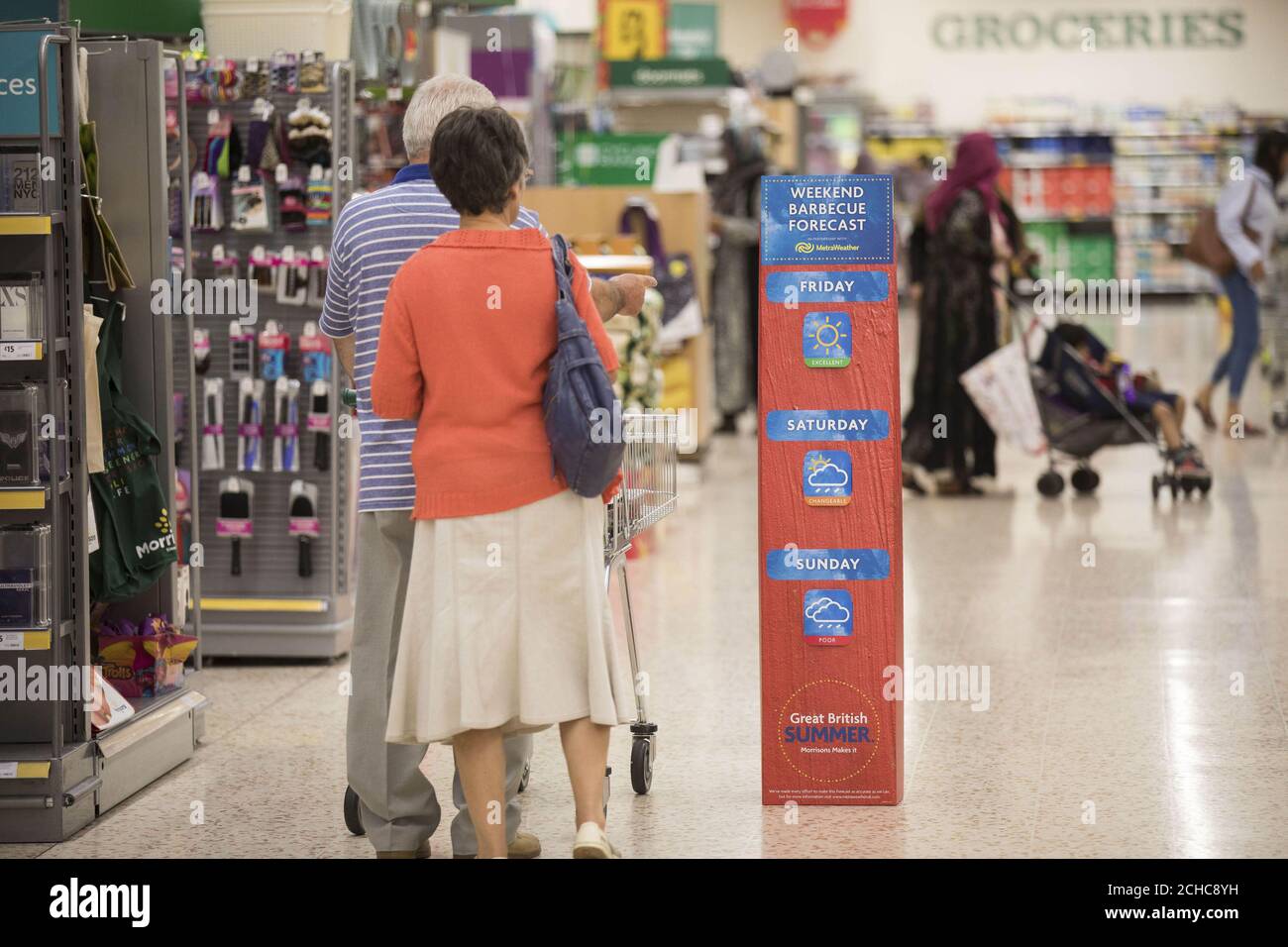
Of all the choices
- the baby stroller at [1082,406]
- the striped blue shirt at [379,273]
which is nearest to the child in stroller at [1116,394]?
the baby stroller at [1082,406]

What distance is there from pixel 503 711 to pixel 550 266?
2.78 ft

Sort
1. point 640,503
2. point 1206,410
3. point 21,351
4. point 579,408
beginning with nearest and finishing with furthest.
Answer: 1. point 579,408
2. point 21,351
3. point 640,503
4. point 1206,410

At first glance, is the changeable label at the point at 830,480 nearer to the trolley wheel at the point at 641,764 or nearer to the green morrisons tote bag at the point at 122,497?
the trolley wheel at the point at 641,764

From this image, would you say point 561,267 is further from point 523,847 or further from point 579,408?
point 523,847

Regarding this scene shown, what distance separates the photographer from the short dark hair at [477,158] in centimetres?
315

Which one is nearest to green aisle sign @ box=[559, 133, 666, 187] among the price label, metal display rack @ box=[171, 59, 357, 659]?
metal display rack @ box=[171, 59, 357, 659]

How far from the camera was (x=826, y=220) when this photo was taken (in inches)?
150

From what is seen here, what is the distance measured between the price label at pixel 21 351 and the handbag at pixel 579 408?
50.6 inches

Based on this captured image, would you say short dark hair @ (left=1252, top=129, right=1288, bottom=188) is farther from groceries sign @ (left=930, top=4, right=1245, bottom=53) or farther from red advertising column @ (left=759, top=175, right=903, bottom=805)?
groceries sign @ (left=930, top=4, right=1245, bottom=53)

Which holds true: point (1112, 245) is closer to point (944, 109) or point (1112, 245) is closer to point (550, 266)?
point (944, 109)

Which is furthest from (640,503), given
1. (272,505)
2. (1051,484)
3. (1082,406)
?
(1051,484)

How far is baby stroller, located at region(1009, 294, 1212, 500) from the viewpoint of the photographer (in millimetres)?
8414

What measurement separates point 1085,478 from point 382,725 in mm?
6094
